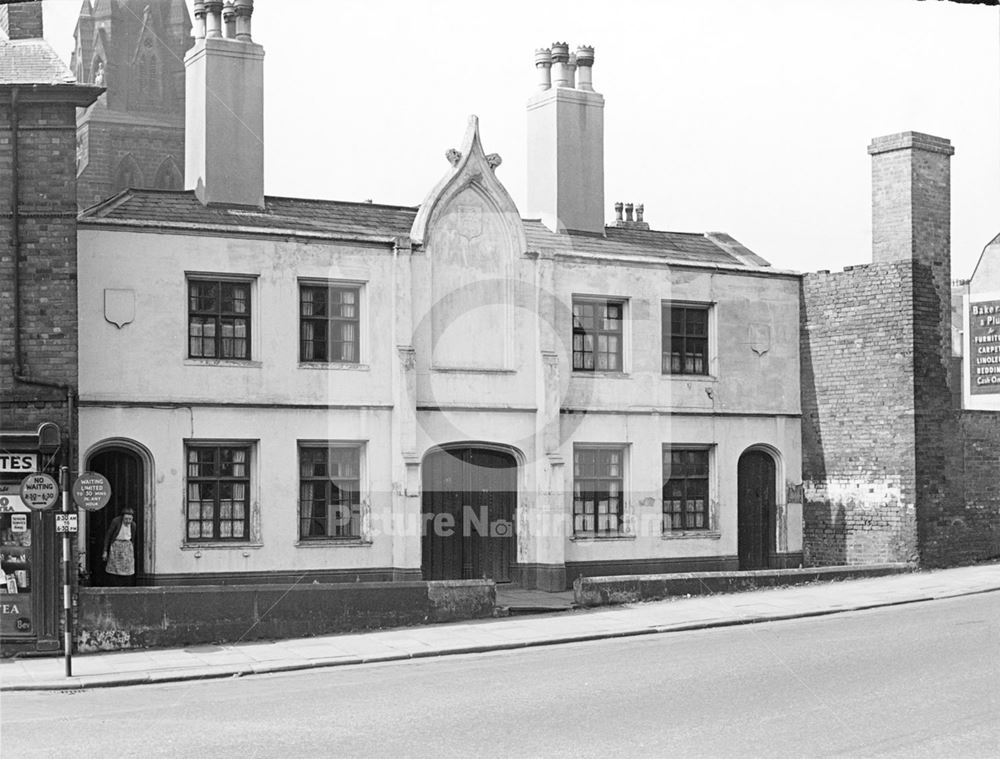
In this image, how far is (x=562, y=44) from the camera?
91.6 ft

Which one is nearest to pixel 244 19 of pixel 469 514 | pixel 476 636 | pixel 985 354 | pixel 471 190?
pixel 471 190

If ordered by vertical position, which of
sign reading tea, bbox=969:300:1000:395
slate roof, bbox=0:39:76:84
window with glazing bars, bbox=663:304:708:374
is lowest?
sign reading tea, bbox=969:300:1000:395

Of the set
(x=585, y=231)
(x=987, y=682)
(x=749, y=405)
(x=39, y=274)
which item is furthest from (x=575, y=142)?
(x=987, y=682)

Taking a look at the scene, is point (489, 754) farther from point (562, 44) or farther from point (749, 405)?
point (562, 44)

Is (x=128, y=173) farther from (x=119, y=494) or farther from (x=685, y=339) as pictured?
(x=119, y=494)

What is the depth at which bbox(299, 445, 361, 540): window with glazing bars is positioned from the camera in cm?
2392

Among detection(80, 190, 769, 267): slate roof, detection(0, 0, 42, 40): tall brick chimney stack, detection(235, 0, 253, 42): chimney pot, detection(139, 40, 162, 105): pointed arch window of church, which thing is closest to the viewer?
detection(0, 0, 42, 40): tall brick chimney stack

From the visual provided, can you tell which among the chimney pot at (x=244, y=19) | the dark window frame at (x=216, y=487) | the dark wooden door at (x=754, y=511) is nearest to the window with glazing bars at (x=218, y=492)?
the dark window frame at (x=216, y=487)

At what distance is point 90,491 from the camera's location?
17422mm

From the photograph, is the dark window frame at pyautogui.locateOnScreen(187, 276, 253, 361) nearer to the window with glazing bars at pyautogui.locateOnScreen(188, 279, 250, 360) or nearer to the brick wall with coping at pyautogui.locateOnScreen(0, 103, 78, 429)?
the window with glazing bars at pyautogui.locateOnScreen(188, 279, 250, 360)

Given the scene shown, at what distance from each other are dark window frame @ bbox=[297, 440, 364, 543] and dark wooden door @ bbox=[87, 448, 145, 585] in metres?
2.68

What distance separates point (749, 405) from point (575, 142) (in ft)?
20.8

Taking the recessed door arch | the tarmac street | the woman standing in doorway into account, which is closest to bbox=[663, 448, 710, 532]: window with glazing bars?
the tarmac street

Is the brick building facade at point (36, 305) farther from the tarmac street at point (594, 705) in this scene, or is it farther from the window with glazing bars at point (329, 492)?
the window with glazing bars at point (329, 492)
